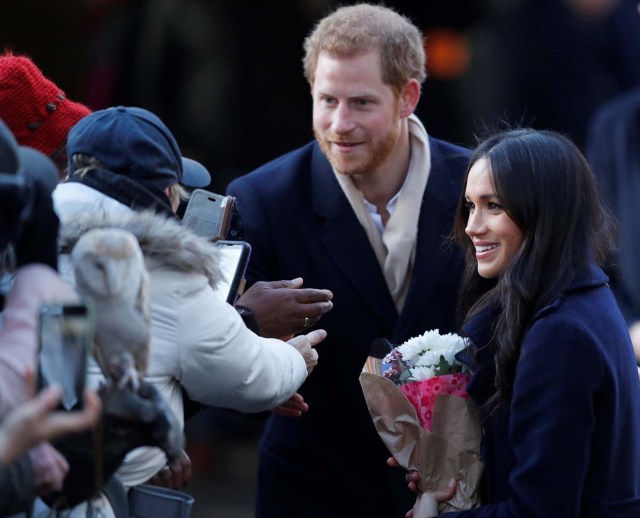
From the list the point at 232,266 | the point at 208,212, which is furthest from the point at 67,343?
the point at 208,212

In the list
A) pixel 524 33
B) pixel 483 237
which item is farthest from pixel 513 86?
pixel 483 237

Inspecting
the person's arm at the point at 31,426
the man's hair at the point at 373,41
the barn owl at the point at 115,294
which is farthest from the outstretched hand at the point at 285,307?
the person's arm at the point at 31,426

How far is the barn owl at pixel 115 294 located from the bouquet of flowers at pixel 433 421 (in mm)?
964

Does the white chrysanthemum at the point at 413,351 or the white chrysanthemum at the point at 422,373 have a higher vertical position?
the white chrysanthemum at the point at 413,351

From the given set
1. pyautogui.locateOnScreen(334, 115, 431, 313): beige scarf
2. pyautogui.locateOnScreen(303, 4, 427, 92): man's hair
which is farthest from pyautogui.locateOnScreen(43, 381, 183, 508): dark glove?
pyautogui.locateOnScreen(303, 4, 427, 92): man's hair

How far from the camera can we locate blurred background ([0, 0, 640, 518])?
5.70m

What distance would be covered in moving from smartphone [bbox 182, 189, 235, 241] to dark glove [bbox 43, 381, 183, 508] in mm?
998

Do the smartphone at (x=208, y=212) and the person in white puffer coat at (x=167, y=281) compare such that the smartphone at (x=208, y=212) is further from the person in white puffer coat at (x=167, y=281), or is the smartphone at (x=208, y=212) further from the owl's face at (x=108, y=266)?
the owl's face at (x=108, y=266)

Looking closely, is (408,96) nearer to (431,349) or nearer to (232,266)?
(431,349)

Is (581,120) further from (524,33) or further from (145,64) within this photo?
(145,64)

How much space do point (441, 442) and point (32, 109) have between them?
4.30ft

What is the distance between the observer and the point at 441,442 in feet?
9.55

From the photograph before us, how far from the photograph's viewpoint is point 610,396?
2652 mm

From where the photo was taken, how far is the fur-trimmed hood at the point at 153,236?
235 cm
